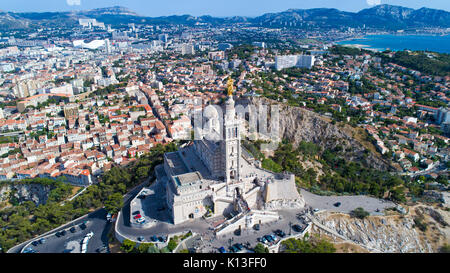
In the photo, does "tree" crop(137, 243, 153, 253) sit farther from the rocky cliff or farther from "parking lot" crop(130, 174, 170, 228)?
the rocky cliff

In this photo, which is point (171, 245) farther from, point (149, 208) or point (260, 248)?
point (260, 248)

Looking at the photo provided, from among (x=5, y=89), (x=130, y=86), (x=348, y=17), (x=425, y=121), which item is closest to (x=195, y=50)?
(x=130, y=86)

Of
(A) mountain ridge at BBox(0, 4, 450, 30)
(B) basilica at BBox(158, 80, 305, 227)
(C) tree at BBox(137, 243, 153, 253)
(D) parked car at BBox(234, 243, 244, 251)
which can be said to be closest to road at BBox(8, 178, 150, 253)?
(C) tree at BBox(137, 243, 153, 253)

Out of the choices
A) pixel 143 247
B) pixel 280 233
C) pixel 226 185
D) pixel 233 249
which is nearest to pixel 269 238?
pixel 280 233

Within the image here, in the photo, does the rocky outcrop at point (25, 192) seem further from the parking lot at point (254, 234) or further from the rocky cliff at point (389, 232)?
the rocky cliff at point (389, 232)

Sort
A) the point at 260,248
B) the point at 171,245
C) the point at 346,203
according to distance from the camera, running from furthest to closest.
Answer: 1. the point at 346,203
2. the point at 171,245
3. the point at 260,248

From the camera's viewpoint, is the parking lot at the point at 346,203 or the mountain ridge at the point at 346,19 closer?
the parking lot at the point at 346,203

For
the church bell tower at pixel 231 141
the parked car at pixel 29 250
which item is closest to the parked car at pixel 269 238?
the church bell tower at pixel 231 141
